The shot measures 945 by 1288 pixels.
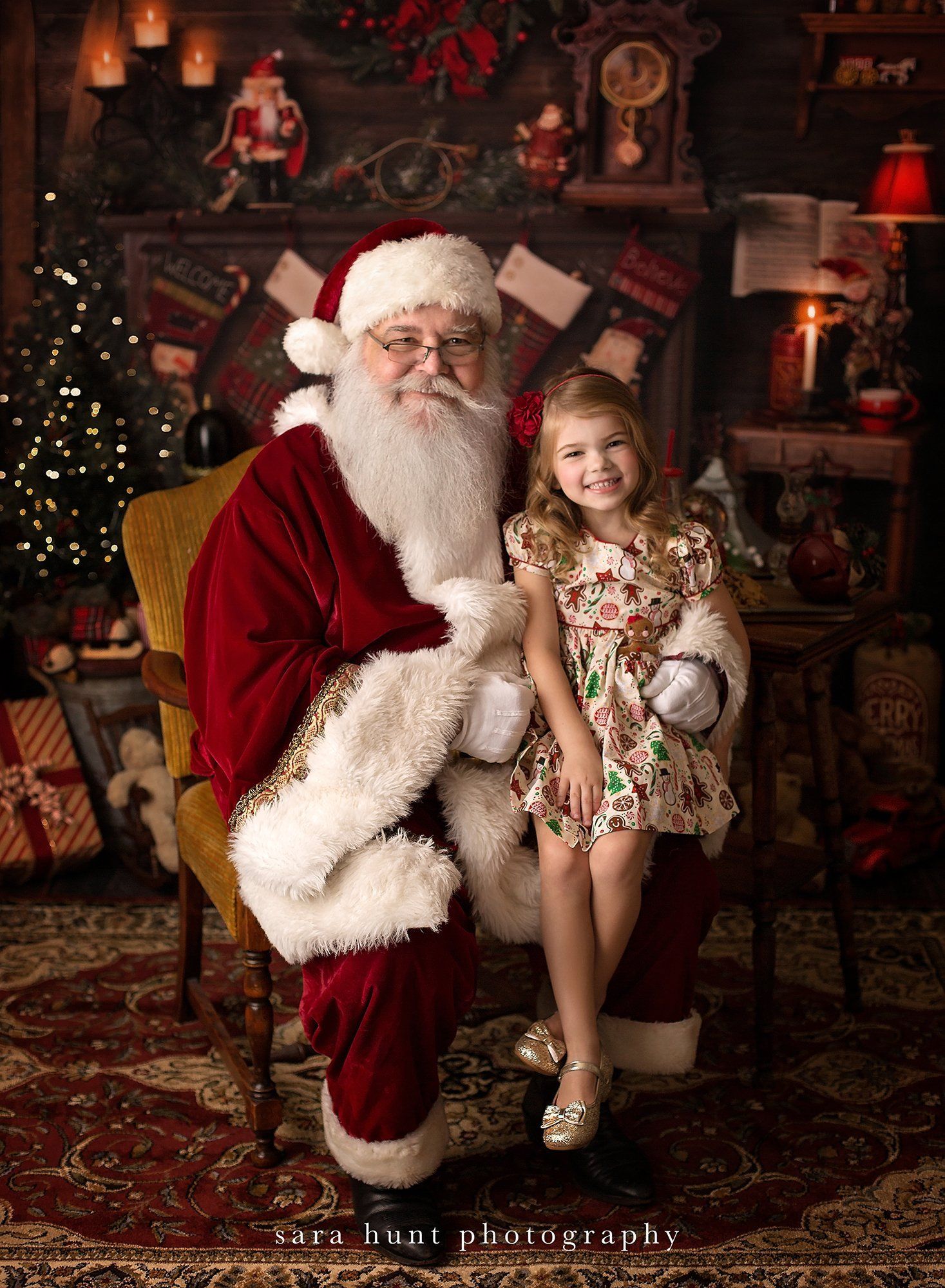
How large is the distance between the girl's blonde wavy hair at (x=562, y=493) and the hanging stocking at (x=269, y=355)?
7.24ft

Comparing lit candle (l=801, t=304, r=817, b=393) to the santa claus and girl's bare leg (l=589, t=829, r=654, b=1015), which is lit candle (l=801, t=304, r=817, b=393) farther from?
girl's bare leg (l=589, t=829, r=654, b=1015)

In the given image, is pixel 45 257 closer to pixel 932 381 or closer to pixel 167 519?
pixel 167 519

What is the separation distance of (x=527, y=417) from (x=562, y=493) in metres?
0.17

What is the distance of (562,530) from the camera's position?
248 cm

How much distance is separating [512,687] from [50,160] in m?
3.15

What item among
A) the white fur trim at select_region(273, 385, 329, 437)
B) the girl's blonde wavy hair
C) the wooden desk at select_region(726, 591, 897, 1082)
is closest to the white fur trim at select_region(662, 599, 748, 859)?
the girl's blonde wavy hair

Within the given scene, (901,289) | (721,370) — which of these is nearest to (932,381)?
(901,289)

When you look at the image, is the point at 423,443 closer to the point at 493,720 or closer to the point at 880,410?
the point at 493,720

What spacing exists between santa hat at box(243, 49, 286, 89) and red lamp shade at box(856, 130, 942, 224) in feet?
6.65

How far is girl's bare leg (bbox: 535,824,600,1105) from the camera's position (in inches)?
90.7

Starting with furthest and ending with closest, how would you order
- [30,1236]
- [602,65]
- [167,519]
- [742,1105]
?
[602,65] → [167,519] → [742,1105] → [30,1236]

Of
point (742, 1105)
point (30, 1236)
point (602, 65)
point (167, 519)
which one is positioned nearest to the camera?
point (30, 1236)

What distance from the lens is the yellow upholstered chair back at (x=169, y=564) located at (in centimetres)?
293

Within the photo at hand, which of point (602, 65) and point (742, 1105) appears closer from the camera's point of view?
point (742, 1105)
